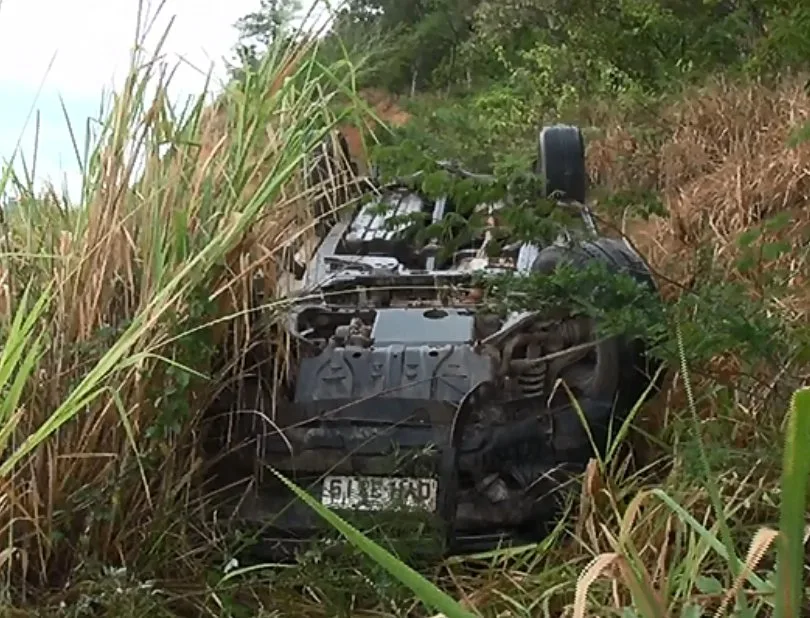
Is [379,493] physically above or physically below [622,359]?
below

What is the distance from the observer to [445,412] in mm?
3273

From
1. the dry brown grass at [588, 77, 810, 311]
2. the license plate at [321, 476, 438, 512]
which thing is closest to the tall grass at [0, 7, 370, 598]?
the license plate at [321, 476, 438, 512]

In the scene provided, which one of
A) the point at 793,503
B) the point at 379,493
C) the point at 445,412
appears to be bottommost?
the point at 379,493

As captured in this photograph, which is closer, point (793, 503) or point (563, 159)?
point (793, 503)

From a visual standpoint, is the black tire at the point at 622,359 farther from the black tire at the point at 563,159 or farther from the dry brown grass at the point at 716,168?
the black tire at the point at 563,159

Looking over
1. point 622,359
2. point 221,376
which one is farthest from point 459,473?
point 221,376

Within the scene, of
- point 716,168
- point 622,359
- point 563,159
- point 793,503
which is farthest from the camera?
point 716,168

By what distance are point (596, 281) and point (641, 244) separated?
309cm

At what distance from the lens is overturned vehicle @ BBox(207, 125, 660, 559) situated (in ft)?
10.4

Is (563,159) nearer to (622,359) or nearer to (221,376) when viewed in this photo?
(622,359)

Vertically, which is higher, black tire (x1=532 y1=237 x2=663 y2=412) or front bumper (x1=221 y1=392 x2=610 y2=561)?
black tire (x1=532 y1=237 x2=663 y2=412)

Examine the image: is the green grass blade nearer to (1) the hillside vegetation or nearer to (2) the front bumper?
(1) the hillside vegetation

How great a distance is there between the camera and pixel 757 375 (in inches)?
120

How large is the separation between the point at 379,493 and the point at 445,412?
0.28m
